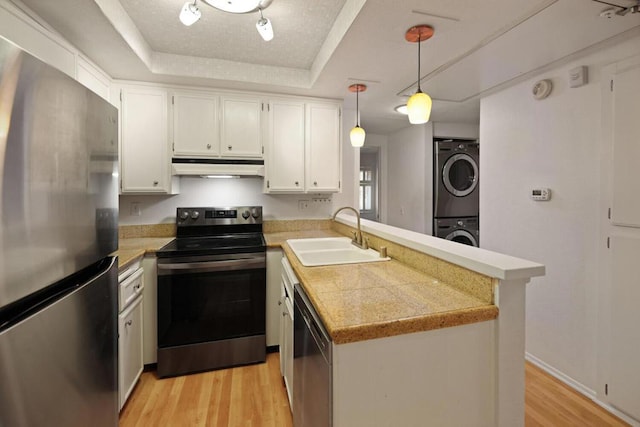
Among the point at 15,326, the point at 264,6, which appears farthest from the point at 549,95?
the point at 15,326

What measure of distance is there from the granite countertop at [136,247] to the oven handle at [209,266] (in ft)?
0.56

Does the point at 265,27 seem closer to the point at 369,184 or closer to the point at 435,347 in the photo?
the point at 435,347

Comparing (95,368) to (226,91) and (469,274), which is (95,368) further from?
(226,91)

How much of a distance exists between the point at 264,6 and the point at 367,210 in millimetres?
3854

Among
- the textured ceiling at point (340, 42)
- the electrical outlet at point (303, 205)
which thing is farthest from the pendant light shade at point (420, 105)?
the electrical outlet at point (303, 205)

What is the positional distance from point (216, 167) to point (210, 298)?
3.62 ft

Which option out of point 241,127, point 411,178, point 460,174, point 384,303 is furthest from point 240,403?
point 460,174

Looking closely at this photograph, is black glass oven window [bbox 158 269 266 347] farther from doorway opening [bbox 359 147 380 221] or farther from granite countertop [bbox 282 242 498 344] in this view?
doorway opening [bbox 359 147 380 221]

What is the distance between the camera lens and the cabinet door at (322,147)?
111 inches

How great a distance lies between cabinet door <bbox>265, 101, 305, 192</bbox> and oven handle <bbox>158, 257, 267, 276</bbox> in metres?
0.78

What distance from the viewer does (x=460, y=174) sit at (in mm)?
4055

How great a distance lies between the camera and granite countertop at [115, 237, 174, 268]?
1847 millimetres

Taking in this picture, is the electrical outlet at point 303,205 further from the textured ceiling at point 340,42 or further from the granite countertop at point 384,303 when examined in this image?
the granite countertop at point 384,303

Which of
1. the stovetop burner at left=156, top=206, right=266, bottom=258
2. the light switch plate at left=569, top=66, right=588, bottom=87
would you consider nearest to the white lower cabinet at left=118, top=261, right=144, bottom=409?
the stovetop burner at left=156, top=206, right=266, bottom=258
